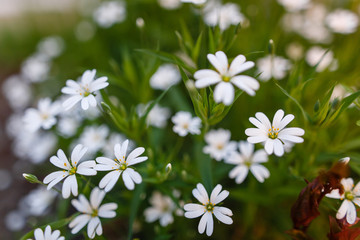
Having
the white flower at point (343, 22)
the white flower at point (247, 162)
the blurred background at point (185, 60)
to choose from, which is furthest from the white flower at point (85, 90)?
the white flower at point (343, 22)

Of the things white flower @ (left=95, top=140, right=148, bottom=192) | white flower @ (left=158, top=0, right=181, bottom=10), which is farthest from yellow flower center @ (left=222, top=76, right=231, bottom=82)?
white flower @ (left=158, top=0, right=181, bottom=10)

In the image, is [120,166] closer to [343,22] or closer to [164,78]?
[164,78]

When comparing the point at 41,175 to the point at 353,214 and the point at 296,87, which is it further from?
the point at 353,214

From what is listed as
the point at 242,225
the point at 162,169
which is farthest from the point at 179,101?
the point at 242,225

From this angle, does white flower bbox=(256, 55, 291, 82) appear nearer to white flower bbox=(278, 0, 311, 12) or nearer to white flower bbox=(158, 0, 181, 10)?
white flower bbox=(278, 0, 311, 12)

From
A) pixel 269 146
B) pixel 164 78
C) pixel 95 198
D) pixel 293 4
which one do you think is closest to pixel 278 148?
pixel 269 146

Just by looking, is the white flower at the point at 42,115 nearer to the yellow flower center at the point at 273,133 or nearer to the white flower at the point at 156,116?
the white flower at the point at 156,116

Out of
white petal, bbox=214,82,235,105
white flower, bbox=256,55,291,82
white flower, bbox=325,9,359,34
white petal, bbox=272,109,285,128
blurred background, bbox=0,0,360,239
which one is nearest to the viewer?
white petal, bbox=214,82,235,105
